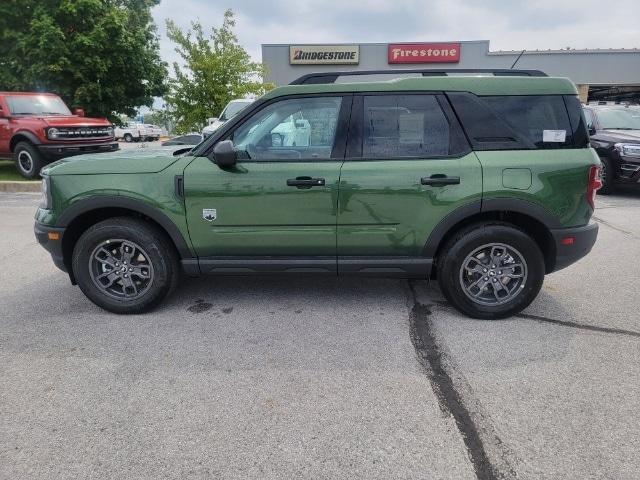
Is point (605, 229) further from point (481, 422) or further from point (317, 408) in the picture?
point (317, 408)

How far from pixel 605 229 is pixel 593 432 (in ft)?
16.7

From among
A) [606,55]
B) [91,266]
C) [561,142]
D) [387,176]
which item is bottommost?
[91,266]

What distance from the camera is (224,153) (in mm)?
3264

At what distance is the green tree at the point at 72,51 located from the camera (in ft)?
42.9

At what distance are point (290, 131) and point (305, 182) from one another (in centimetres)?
46

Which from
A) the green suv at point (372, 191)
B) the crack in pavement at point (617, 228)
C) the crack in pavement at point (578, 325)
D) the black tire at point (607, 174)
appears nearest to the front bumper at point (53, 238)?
the green suv at point (372, 191)

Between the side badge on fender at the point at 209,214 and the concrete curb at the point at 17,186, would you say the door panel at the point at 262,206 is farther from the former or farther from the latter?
the concrete curb at the point at 17,186

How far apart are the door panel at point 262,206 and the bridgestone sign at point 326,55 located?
2485 cm

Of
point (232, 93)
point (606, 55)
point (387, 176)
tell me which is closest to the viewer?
point (387, 176)

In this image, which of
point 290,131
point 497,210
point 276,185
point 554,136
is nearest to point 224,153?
point 276,185

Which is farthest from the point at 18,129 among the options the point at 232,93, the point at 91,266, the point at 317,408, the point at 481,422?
the point at 481,422

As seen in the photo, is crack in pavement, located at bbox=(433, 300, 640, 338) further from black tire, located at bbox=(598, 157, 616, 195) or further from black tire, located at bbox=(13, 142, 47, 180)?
black tire, located at bbox=(13, 142, 47, 180)

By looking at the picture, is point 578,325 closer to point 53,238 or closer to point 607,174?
point 53,238

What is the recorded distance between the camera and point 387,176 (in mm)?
3336
